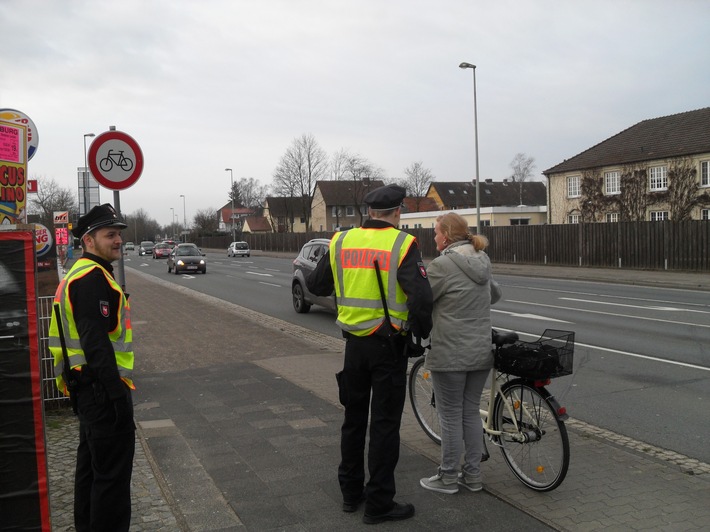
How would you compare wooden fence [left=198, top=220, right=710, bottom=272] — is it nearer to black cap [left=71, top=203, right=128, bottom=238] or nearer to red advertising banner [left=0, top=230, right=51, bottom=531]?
black cap [left=71, top=203, right=128, bottom=238]

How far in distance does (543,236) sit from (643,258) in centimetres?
617

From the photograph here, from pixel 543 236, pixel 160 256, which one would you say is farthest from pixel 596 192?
pixel 160 256

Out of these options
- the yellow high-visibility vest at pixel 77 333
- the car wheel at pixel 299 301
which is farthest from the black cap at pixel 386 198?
the car wheel at pixel 299 301

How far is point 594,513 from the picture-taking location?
394 centimetres

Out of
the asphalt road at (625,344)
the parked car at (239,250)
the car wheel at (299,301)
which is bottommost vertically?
the asphalt road at (625,344)

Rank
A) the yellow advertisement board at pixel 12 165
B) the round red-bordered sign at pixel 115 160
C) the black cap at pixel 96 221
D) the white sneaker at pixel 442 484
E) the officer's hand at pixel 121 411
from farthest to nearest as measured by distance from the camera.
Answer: the round red-bordered sign at pixel 115 160
the yellow advertisement board at pixel 12 165
the white sneaker at pixel 442 484
the black cap at pixel 96 221
the officer's hand at pixel 121 411

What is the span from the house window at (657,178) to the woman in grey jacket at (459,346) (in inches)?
1495

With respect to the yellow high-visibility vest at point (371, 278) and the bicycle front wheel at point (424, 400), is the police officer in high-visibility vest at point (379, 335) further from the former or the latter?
the bicycle front wheel at point (424, 400)

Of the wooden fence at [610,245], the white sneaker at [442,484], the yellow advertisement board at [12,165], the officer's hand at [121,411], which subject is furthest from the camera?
the wooden fence at [610,245]

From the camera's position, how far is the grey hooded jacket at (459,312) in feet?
13.8

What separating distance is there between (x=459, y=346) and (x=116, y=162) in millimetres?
4532

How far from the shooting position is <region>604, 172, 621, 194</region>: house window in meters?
41.2

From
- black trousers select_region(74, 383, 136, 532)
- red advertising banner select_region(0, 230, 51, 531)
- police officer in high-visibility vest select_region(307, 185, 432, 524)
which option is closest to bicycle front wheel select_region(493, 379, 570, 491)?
police officer in high-visibility vest select_region(307, 185, 432, 524)

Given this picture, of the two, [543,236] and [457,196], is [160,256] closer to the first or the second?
[543,236]
